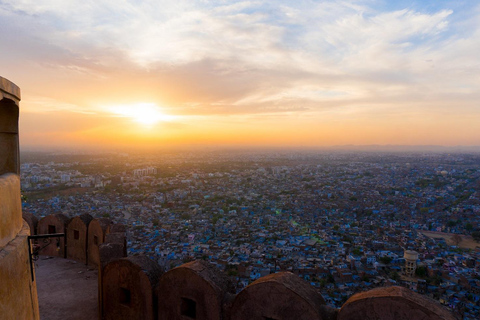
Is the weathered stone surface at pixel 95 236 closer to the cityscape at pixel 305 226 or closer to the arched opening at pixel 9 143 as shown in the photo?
the cityscape at pixel 305 226

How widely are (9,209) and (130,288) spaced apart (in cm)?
186

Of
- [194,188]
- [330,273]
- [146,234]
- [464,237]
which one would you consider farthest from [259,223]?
[194,188]

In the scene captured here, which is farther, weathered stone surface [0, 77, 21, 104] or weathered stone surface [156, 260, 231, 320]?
weathered stone surface [156, 260, 231, 320]

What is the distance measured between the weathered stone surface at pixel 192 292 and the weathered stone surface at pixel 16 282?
47.7 inches

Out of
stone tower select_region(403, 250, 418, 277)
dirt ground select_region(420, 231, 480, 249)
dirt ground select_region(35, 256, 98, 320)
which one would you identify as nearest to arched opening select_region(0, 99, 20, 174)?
dirt ground select_region(35, 256, 98, 320)

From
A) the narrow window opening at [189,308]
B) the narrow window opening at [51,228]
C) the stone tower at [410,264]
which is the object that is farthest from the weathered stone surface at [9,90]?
the stone tower at [410,264]

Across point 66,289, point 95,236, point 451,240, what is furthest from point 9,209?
point 451,240

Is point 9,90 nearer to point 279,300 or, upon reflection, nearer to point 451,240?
point 279,300

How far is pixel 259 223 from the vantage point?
22.2m

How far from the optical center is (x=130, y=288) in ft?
10.9

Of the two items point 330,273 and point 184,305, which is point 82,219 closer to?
point 184,305

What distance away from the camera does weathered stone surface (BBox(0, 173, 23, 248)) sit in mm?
1749

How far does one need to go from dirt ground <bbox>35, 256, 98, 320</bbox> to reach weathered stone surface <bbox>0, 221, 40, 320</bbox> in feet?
7.87

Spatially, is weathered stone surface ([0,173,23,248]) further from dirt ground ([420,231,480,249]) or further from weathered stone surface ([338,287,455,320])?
dirt ground ([420,231,480,249])
